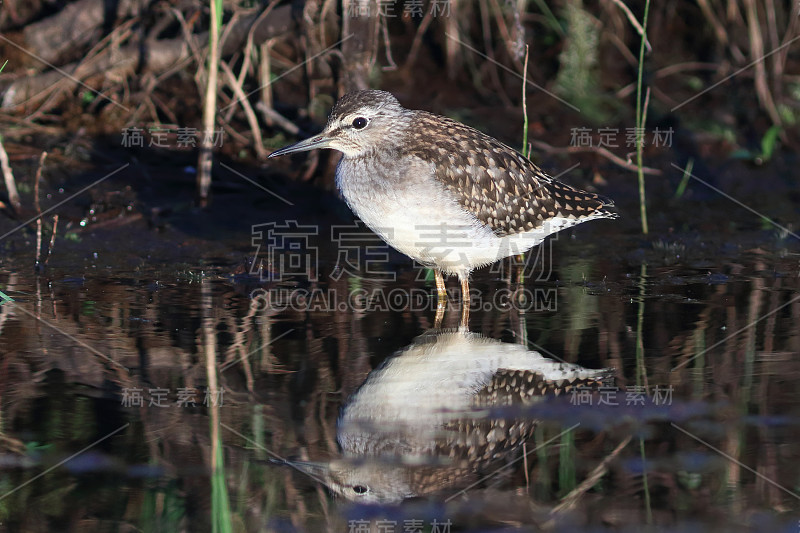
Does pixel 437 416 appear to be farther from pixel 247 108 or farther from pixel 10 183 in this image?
pixel 247 108

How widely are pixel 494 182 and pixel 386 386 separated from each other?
8.26 ft

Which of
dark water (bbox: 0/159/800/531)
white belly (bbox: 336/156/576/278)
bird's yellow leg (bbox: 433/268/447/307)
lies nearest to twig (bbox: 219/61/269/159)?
dark water (bbox: 0/159/800/531)

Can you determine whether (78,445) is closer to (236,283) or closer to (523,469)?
(523,469)

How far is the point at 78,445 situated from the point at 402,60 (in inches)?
318

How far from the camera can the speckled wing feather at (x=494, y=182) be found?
7.66 metres

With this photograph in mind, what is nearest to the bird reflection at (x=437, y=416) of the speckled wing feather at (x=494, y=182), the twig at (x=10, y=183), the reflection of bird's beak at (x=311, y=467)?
the reflection of bird's beak at (x=311, y=467)

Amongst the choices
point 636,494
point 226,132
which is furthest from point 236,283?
point 636,494

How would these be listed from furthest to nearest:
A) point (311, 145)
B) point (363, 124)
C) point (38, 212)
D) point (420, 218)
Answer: point (38, 212) → point (311, 145) → point (363, 124) → point (420, 218)

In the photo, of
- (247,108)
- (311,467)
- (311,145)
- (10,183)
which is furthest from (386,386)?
(247,108)

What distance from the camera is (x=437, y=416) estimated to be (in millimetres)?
5426

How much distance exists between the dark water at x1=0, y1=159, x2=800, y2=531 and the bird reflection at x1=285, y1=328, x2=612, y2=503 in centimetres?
2

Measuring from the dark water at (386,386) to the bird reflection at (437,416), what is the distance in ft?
0.05

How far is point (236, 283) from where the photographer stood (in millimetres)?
8312

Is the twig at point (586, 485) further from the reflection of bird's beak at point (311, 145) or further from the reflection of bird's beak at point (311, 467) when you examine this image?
the reflection of bird's beak at point (311, 145)
